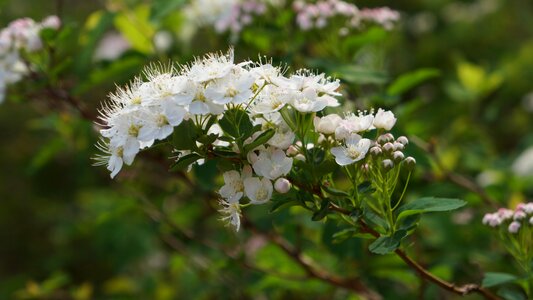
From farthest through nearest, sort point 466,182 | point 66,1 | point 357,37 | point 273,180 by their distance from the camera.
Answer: point 66,1, point 466,182, point 357,37, point 273,180

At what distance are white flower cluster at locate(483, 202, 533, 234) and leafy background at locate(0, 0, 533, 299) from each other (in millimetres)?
167

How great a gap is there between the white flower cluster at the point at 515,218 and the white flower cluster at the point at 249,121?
0.34m

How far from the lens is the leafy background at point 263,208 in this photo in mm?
2180

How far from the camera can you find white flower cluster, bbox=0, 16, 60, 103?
1.99 meters

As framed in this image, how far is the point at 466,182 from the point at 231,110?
1.45 m

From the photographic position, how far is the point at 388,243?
4.12ft

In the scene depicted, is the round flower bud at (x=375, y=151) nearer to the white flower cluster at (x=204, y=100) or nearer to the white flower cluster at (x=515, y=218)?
the white flower cluster at (x=204, y=100)

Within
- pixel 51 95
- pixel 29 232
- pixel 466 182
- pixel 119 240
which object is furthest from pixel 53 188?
pixel 466 182

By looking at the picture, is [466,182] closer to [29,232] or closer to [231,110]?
[231,110]

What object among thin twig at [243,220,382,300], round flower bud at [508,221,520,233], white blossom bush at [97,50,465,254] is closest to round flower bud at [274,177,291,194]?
white blossom bush at [97,50,465,254]

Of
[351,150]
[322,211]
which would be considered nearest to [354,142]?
[351,150]

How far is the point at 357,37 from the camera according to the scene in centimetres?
210

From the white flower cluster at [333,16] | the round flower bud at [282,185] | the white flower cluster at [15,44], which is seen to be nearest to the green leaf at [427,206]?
the round flower bud at [282,185]

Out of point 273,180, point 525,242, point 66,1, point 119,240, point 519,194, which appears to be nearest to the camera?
point 273,180
